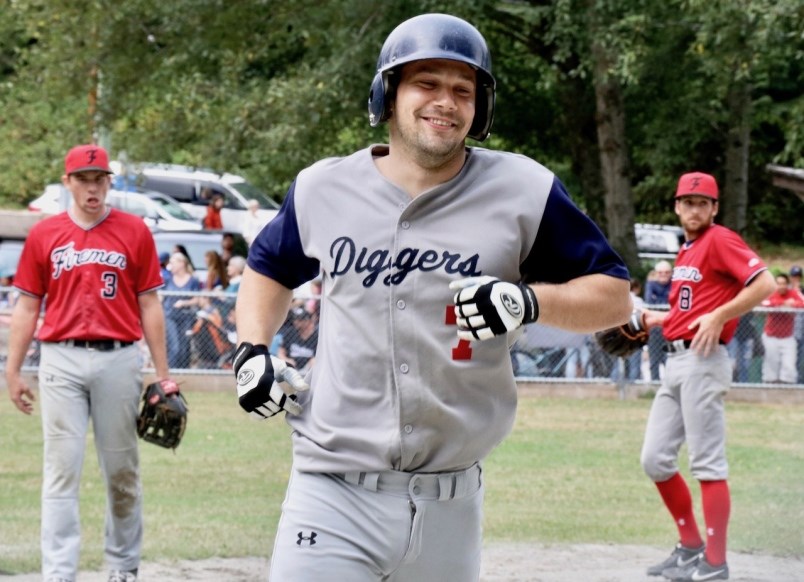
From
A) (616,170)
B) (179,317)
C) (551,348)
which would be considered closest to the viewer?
(179,317)

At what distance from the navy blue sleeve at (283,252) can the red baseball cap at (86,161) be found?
349 cm

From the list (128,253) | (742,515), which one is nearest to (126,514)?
(128,253)

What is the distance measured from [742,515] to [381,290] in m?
7.15

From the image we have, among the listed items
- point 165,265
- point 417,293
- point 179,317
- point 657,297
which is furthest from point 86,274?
point 165,265

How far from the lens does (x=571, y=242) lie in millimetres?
3979

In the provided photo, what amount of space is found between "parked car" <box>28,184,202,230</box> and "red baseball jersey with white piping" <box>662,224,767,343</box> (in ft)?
66.1

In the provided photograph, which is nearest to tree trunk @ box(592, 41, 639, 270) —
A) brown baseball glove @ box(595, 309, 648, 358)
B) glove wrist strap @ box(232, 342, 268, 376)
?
brown baseball glove @ box(595, 309, 648, 358)

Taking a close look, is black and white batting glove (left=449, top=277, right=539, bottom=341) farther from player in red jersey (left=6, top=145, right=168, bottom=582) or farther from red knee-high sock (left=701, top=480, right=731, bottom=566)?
red knee-high sock (left=701, top=480, right=731, bottom=566)

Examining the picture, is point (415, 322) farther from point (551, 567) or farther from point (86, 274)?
point (551, 567)

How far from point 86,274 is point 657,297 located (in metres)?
11.1

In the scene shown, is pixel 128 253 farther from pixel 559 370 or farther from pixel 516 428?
pixel 559 370

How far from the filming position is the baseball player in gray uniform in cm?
386

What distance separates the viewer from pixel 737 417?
15867 mm

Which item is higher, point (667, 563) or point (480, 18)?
point (480, 18)
